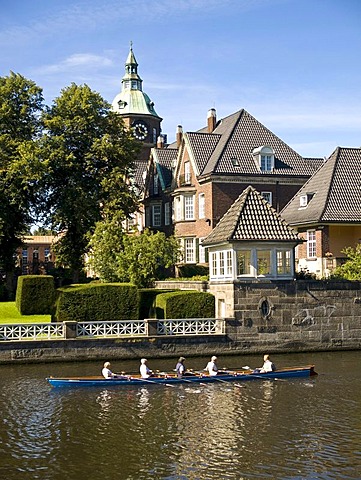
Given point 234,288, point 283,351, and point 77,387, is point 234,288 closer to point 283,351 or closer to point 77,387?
point 283,351

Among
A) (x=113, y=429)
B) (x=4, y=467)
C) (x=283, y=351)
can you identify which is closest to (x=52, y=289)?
(x=283, y=351)

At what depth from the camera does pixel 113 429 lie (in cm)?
2112

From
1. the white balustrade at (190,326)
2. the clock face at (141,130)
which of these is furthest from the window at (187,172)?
the clock face at (141,130)

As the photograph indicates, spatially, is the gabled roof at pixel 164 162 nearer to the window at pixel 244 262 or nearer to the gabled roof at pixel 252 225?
the gabled roof at pixel 252 225

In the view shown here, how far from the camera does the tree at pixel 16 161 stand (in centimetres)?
5178

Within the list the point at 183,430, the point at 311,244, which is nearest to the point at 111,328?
the point at 183,430

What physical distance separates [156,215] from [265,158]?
44.1ft

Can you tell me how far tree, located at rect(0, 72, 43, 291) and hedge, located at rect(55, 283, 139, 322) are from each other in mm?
16952

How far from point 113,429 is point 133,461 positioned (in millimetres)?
3267

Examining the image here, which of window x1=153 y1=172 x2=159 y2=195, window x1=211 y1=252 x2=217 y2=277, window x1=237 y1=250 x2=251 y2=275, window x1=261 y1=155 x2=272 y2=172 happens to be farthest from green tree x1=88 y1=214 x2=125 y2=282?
window x1=153 y1=172 x2=159 y2=195

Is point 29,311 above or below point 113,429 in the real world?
above

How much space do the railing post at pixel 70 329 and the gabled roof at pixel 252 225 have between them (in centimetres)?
900

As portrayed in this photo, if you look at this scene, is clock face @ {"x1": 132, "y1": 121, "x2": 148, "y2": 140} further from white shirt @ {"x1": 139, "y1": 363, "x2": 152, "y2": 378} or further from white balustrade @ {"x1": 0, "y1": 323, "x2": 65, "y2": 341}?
white shirt @ {"x1": 139, "y1": 363, "x2": 152, "y2": 378}

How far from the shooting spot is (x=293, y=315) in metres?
36.6
